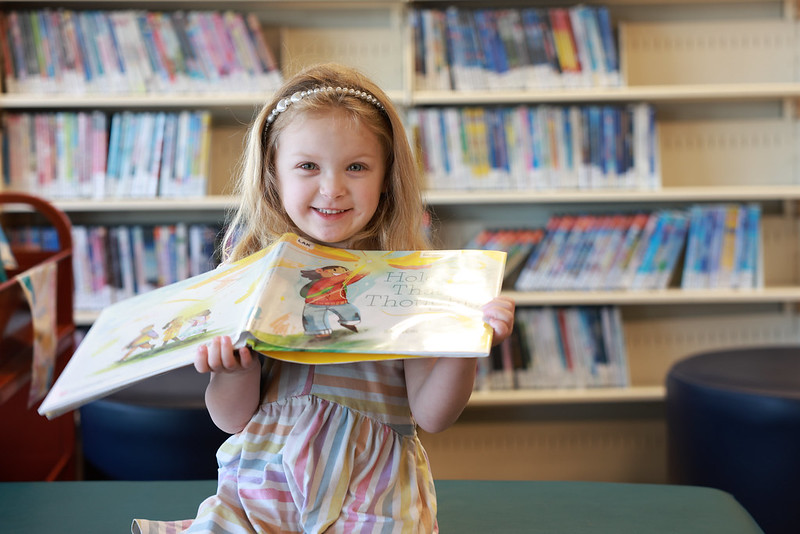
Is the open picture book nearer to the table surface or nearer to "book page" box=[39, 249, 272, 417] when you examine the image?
"book page" box=[39, 249, 272, 417]

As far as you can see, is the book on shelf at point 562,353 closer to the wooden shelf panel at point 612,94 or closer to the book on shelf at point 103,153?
the wooden shelf panel at point 612,94

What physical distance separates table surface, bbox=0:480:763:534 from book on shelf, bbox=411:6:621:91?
1456 millimetres

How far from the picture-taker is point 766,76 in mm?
2715

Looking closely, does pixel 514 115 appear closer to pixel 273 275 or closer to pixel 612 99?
pixel 612 99

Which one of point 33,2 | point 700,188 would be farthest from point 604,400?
point 33,2

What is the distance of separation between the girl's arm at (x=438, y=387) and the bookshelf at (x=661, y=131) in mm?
1486

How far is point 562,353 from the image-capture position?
8.82 feet

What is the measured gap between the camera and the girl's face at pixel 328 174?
3.56 ft

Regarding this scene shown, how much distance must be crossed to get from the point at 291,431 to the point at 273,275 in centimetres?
23

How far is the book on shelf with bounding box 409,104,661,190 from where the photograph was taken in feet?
8.41

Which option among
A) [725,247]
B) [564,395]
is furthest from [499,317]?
[725,247]

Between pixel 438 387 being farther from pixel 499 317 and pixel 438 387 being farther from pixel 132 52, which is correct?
pixel 132 52

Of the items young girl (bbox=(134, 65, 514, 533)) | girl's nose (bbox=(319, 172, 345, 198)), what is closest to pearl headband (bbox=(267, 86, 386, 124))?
young girl (bbox=(134, 65, 514, 533))

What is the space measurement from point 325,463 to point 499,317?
311mm
